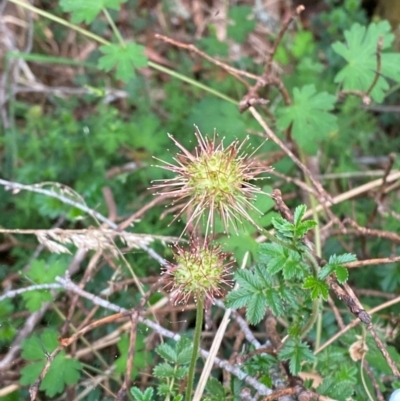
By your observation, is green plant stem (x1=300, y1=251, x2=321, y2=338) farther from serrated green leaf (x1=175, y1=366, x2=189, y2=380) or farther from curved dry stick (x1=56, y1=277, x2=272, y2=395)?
serrated green leaf (x1=175, y1=366, x2=189, y2=380)

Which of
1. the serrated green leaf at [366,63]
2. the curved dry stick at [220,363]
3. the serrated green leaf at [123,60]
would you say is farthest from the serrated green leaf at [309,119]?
the curved dry stick at [220,363]

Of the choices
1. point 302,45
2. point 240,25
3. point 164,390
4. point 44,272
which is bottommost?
point 164,390

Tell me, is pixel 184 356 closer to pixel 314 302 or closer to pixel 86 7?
pixel 314 302

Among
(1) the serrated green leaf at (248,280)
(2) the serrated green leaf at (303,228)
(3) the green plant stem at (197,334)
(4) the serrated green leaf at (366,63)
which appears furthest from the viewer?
(4) the serrated green leaf at (366,63)

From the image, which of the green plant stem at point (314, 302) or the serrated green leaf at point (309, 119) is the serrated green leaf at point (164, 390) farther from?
the serrated green leaf at point (309, 119)

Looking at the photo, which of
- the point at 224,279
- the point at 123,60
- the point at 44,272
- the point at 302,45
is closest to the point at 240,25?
the point at 302,45

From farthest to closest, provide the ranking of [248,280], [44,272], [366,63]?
[366,63] < [44,272] < [248,280]

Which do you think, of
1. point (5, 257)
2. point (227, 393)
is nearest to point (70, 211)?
point (5, 257)
